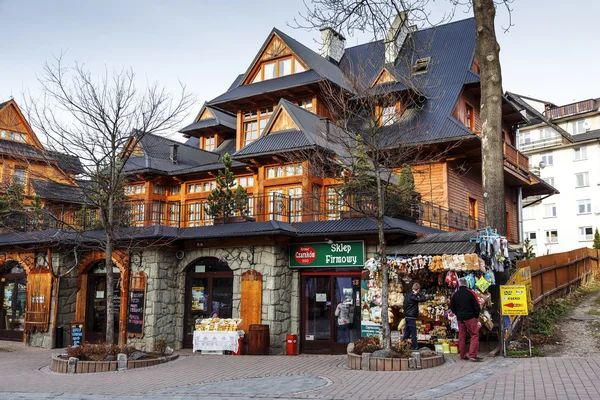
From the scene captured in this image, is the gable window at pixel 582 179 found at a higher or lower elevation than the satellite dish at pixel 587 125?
lower

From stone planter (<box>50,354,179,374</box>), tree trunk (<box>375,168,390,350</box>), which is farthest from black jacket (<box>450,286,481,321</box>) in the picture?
stone planter (<box>50,354,179,374</box>)

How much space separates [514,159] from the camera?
2686 cm

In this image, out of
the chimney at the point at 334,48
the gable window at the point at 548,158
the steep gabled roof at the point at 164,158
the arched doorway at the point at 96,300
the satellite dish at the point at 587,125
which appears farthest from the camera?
the gable window at the point at 548,158

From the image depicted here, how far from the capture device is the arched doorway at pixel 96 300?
66.3 ft

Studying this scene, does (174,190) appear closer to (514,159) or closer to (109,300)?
(109,300)

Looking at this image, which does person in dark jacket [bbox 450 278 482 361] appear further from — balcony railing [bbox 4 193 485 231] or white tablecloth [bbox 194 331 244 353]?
white tablecloth [bbox 194 331 244 353]

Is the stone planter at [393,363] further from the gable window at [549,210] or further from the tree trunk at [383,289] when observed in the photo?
the gable window at [549,210]

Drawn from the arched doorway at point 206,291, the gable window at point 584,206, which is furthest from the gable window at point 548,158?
the arched doorway at point 206,291

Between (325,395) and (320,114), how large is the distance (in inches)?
697

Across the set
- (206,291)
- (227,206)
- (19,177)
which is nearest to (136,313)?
(206,291)

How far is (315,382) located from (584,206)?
157 feet

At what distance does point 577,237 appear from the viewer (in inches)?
2016

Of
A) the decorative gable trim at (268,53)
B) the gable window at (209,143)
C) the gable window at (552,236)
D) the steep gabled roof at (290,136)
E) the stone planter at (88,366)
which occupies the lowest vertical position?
the stone planter at (88,366)

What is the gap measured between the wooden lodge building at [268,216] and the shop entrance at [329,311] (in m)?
0.04
